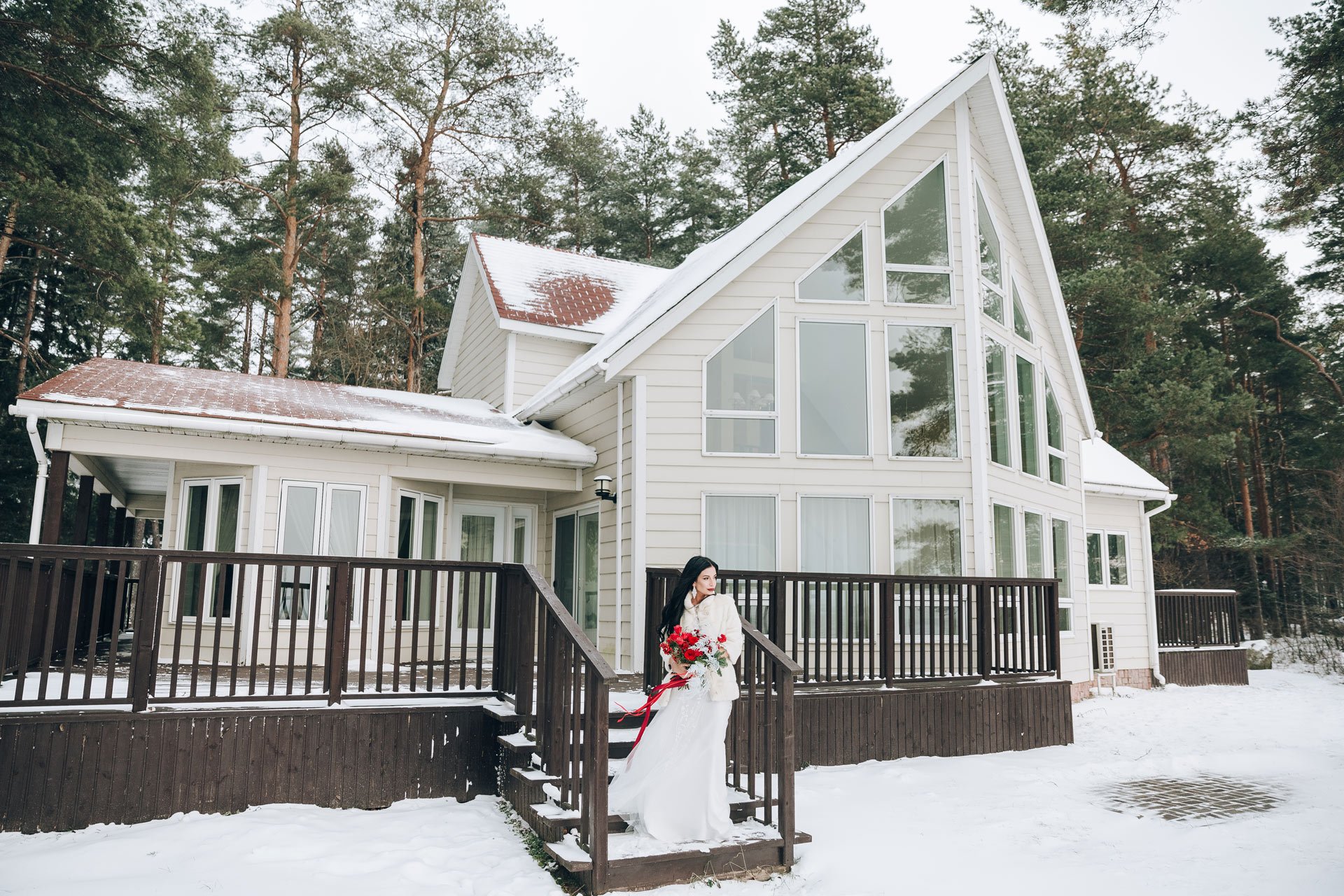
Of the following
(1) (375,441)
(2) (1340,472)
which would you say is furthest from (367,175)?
(2) (1340,472)

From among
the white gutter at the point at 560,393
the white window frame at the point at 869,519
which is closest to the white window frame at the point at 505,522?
the white gutter at the point at 560,393

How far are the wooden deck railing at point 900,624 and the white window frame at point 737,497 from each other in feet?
1.51

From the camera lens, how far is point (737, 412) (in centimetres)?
958

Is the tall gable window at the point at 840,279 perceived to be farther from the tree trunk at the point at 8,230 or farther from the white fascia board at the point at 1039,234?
the tree trunk at the point at 8,230

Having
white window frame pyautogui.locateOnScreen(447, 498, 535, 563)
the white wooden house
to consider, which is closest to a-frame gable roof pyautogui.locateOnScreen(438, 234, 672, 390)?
the white wooden house

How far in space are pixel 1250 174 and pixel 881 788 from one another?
76.6 feet

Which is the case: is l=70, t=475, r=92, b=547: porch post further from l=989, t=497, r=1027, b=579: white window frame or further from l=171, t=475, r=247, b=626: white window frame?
l=989, t=497, r=1027, b=579: white window frame

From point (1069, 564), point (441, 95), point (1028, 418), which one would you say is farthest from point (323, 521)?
point (441, 95)

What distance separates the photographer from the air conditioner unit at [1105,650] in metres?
13.7

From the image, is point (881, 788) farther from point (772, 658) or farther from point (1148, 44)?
point (1148, 44)

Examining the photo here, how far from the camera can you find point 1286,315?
2509 centimetres

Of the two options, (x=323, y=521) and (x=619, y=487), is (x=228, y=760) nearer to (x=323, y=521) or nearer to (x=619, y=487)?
(x=323, y=521)

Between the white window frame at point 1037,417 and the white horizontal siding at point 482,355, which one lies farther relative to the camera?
the white horizontal siding at point 482,355

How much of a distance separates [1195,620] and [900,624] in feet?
34.7
